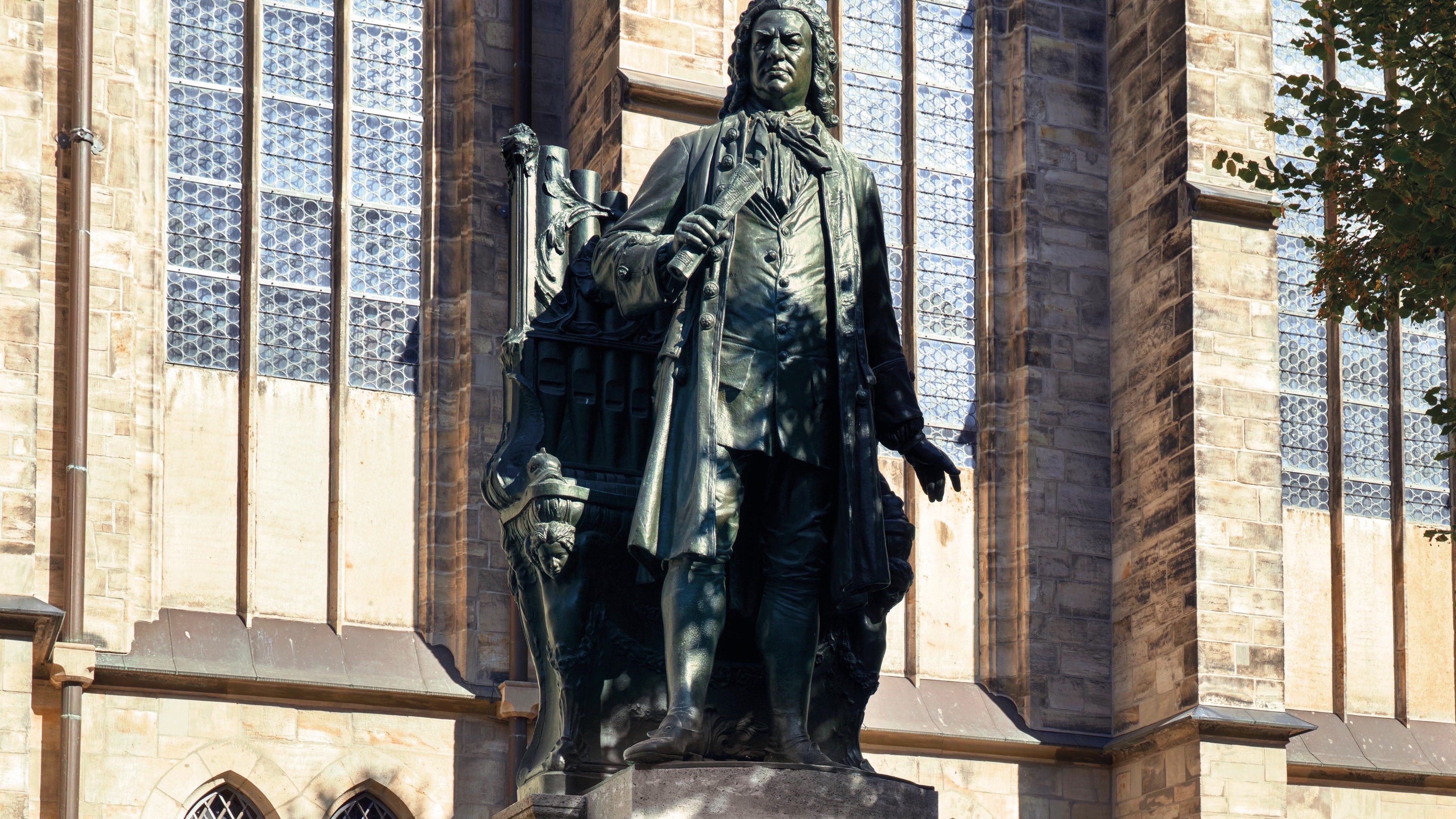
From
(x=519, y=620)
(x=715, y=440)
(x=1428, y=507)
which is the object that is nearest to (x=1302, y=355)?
(x=1428, y=507)

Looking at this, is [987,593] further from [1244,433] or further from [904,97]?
[904,97]

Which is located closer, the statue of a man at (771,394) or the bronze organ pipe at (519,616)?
the statue of a man at (771,394)

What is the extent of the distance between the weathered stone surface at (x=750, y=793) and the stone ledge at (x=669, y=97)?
8.02 m

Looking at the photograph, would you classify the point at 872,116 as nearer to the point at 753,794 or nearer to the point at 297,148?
the point at 297,148

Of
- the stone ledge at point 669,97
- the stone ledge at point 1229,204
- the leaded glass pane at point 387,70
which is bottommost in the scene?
the stone ledge at point 1229,204

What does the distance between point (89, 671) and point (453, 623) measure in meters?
2.25

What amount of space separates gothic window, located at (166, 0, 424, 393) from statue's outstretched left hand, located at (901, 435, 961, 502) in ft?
26.4

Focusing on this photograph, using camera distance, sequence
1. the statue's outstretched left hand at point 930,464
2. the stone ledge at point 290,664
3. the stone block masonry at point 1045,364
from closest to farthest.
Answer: the statue's outstretched left hand at point 930,464 → the stone ledge at point 290,664 → the stone block masonry at point 1045,364

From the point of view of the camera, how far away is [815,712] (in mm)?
5676

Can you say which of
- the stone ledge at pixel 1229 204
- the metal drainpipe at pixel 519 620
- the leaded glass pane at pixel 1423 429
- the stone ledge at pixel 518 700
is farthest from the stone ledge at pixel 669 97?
the leaded glass pane at pixel 1423 429

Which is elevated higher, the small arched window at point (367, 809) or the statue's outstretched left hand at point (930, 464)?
the statue's outstretched left hand at point (930, 464)

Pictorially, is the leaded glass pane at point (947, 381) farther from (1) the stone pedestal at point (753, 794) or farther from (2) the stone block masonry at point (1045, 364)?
(1) the stone pedestal at point (753, 794)

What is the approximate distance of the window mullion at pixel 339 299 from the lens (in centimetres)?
1301

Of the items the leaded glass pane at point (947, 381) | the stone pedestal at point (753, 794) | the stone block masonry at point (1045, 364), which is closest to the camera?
the stone pedestal at point (753, 794)
